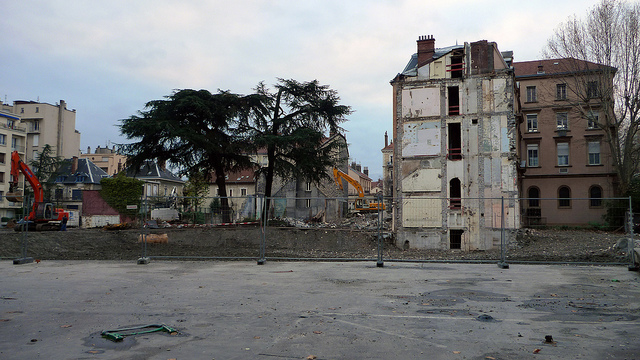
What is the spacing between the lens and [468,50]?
95.9 feet

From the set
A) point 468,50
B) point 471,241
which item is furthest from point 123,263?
point 468,50

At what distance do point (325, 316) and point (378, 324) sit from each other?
3.09 feet

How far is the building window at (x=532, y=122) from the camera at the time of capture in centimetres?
4629

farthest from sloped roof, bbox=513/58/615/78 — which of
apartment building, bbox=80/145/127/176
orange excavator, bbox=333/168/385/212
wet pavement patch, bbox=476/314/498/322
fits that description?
apartment building, bbox=80/145/127/176

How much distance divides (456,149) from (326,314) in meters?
24.0

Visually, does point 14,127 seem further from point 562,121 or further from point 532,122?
point 562,121

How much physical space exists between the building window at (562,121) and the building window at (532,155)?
290 centimetres

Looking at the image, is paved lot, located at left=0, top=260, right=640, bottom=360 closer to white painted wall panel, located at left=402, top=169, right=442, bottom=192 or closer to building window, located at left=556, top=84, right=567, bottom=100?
white painted wall panel, located at left=402, top=169, right=442, bottom=192

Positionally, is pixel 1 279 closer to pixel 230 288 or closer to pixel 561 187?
pixel 230 288

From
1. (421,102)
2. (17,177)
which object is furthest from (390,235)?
(17,177)

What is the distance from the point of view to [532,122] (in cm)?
4641

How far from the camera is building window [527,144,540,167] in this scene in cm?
4619

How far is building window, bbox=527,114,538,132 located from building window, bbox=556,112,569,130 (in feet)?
6.45

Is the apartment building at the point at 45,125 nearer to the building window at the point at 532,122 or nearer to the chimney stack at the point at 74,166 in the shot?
the chimney stack at the point at 74,166
